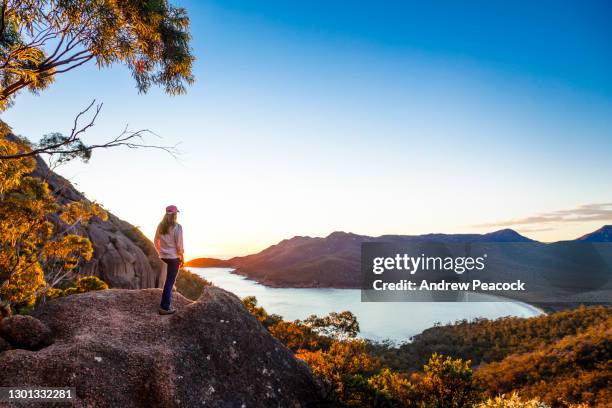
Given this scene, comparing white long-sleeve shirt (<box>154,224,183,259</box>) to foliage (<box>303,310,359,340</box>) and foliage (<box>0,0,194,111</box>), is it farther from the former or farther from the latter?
foliage (<box>303,310,359,340</box>)

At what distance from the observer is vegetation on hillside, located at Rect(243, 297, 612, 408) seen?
11992 millimetres

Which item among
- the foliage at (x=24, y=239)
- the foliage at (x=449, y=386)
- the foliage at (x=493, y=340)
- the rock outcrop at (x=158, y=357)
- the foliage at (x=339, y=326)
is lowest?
the foliage at (x=493, y=340)

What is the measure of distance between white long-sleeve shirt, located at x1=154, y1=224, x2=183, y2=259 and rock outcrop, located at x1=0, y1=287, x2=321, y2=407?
1.76 metres

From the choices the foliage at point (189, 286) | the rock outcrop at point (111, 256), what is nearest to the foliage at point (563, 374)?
the rock outcrop at point (111, 256)

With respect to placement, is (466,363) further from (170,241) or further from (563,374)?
(563,374)

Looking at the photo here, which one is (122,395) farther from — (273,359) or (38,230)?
(38,230)

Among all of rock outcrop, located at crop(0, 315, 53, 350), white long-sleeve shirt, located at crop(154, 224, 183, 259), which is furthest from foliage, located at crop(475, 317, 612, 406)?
rock outcrop, located at crop(0, 315, 53, 350)

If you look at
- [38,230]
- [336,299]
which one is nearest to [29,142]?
[38,230]

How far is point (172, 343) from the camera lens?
8.48m

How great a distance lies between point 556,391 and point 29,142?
1508 inches

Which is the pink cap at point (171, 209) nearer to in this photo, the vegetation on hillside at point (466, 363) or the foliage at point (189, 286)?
the vegetation on hillside at point (466, 363)

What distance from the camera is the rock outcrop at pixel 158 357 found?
686 cm

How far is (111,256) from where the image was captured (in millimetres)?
26391

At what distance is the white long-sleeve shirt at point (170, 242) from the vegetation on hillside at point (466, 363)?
626cm
